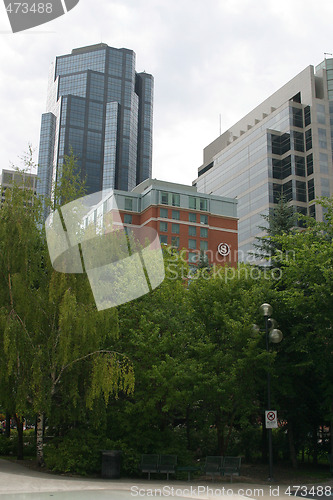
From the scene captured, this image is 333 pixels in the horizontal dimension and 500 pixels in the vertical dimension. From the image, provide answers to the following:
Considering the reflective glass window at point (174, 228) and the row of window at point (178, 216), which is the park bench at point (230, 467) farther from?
the row of window at point (178, 216)

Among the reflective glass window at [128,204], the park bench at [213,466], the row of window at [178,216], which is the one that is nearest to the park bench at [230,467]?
the park bench at [213,466]

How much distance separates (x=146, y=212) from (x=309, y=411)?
77.3 m

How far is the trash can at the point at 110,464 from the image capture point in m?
17.5

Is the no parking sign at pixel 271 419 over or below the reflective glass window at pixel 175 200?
below

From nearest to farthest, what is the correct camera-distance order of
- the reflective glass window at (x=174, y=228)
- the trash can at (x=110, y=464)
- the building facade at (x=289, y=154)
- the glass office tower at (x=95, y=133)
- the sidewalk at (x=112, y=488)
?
the sidewalk at (x=112, y=488) < the trash can at (x=110, y=464) < the reflective glass window at (x=174, y=228) < the building facade at (x=289, y=154) < the glass office tower at (x=95, y=133)

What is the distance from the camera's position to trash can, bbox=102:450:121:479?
1747cm

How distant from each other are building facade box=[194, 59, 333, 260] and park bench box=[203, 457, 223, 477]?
82.0m

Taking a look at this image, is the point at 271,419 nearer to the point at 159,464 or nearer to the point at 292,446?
the point at 159,464

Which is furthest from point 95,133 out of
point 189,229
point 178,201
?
point 189,229

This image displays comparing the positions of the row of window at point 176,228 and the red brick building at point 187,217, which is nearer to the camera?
the row of window at point 176,228

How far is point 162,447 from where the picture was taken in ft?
62.6

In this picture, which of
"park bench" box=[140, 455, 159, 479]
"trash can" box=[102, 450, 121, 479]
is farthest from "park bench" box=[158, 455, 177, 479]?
"trash can" box=[102, 450, 121, 479]

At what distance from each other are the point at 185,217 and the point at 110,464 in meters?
81.7

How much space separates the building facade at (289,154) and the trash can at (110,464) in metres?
83.9
